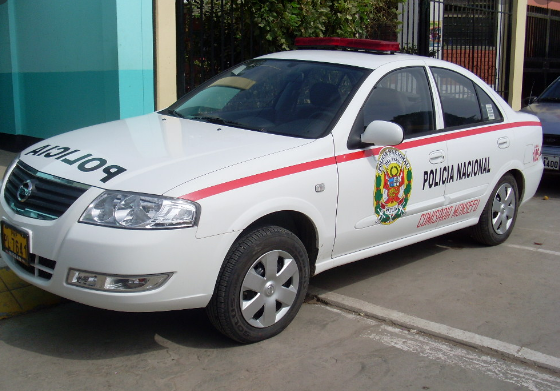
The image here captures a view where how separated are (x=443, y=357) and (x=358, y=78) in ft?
6.43

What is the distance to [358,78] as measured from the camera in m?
4.66

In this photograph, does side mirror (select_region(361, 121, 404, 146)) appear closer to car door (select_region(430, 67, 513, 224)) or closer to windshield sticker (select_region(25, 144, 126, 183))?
car door (select_region(430, 67, 513, 224))

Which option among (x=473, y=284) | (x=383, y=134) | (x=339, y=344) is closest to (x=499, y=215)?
(x=473, y=284)

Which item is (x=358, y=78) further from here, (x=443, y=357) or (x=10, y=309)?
(x=10, y=309)

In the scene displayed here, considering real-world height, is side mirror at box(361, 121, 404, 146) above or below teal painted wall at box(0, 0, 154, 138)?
below

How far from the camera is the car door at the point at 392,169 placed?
4332mm

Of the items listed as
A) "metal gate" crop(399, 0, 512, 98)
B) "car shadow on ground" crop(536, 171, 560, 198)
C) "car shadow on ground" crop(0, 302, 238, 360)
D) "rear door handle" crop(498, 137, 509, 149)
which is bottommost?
"car shadow on ground" crop(536, 171, 560, 198)

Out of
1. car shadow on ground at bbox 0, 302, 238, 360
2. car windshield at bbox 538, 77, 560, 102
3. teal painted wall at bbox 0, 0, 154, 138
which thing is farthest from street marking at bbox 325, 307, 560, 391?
car windshield at bbox 538, 77, 560, 102

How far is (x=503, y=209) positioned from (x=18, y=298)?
13.5 ft

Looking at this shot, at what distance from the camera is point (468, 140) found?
5.34 metres

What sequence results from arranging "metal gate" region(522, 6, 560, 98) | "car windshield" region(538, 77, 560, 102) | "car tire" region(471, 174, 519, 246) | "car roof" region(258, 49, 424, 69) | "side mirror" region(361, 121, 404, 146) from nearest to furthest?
"side mirror" region(361, 121, 404, 146), "car roof" region(258, 49, 424, 69), "car tire" region(471, 174, 519, 246), "car windshield" region(538, 77, 560, 102), "metal gate" region(522, 6, 560, 98)

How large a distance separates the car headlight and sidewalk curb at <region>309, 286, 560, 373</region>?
5.26 feet

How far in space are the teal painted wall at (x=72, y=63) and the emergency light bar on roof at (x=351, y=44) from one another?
2.64 meters

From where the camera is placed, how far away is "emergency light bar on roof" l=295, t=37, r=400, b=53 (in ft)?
17.2
